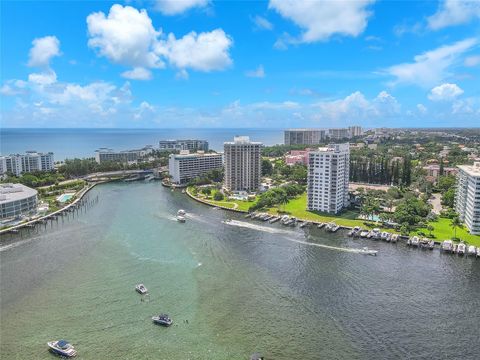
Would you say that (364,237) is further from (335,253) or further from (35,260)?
(35,260)

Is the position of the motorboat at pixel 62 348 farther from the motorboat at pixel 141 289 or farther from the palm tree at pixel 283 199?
the palm tree at pixel 283 199

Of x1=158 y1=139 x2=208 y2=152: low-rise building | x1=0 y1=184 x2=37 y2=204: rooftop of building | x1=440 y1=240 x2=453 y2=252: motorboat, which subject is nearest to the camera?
x1=440 y1=240 x2=453 y2=252: motorboat

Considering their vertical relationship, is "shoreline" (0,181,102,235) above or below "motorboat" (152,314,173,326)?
above

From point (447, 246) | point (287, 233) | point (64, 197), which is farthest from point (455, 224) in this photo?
point (64, 197)

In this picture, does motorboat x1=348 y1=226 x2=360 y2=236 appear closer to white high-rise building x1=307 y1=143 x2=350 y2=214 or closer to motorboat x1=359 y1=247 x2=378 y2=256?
motorboat x1=359 y1=247 x2=378 y2=256

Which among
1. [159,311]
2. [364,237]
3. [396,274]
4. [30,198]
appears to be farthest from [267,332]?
[30,198]

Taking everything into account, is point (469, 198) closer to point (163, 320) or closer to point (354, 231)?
point (354, 231)

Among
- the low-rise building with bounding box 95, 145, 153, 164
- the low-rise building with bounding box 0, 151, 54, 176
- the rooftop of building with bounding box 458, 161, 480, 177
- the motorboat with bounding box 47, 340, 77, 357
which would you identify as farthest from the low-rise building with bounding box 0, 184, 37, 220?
the rooftop of building with bounding box 458, 161, 480, 177

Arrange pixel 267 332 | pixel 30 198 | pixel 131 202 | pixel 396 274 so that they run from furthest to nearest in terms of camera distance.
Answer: pixel 131 202, pixel 30 198, pixel 396 274, pixel 267 332
